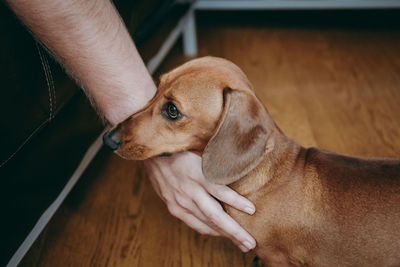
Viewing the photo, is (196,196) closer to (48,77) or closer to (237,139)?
(237,139)

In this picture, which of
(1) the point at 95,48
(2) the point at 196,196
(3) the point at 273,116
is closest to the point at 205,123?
(2) the point at 196,196

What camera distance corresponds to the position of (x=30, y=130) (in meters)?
1.02

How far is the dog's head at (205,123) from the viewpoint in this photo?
0.98 metres

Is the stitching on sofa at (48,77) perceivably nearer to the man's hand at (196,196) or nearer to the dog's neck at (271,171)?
the man's hand at (196,196)

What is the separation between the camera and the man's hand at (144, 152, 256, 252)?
1051mm

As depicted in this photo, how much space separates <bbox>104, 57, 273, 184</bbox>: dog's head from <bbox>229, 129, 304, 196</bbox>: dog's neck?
82 mm

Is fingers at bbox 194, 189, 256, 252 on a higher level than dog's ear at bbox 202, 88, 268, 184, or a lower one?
lower

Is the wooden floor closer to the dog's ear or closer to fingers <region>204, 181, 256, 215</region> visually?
fingers <region>204, 181, 256, 215</region>

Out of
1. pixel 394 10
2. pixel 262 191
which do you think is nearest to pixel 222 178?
pixel 262 191

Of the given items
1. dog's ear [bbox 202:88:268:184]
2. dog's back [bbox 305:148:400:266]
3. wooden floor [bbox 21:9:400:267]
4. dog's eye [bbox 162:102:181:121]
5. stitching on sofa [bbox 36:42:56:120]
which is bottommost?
wooden floor [bbox 21:9:400:267]

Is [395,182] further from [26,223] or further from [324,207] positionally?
[26,223]

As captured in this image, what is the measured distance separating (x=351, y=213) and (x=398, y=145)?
3.21ft

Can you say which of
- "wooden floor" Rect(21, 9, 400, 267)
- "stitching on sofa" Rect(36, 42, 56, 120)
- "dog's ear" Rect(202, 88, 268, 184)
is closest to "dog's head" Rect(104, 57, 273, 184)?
"dog's ear" Rect(202, 88, 268, 184)

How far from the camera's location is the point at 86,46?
101 centimetres
